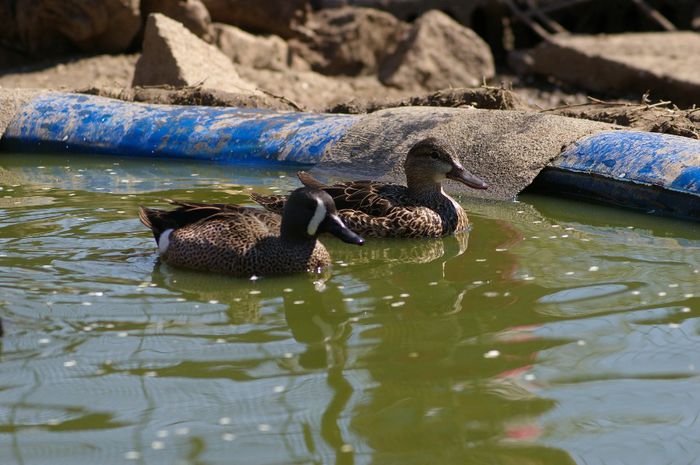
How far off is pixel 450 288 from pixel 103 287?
194 cm

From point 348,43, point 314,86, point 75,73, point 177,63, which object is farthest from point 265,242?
point 348,43

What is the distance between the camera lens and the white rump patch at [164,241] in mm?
7133

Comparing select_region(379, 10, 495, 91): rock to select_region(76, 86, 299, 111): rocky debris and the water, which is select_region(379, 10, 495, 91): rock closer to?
select_region(76, 86, 299, 111): rocky debris

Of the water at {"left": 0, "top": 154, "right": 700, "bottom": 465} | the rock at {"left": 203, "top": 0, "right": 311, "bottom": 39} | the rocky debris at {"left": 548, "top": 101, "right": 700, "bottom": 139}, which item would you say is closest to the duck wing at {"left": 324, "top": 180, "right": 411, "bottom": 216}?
the water at {"left": 0, "top": 154, "right": 700, "bottom": 465}

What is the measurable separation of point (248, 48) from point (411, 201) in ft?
26.1

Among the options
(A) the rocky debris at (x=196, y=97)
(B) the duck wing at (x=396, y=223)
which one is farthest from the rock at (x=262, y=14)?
(B) the duck wing at (x=396, y=223)

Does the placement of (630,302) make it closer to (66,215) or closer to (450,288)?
(450,288)

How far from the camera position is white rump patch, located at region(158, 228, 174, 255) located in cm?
713

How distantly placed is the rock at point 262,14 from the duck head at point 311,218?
935cm

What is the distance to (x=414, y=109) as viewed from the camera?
10602mm

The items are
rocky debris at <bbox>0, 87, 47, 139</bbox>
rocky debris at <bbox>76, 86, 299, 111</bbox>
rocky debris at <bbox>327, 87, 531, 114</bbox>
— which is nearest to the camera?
rocky debris at <bbox>327, 87, 531, 114</bbox>

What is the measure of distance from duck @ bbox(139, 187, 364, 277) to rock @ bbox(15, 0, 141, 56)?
27.7 feet

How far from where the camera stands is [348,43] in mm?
16406

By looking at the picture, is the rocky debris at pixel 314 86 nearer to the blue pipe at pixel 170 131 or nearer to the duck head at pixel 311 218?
the blue pipe at pixel 170 131
